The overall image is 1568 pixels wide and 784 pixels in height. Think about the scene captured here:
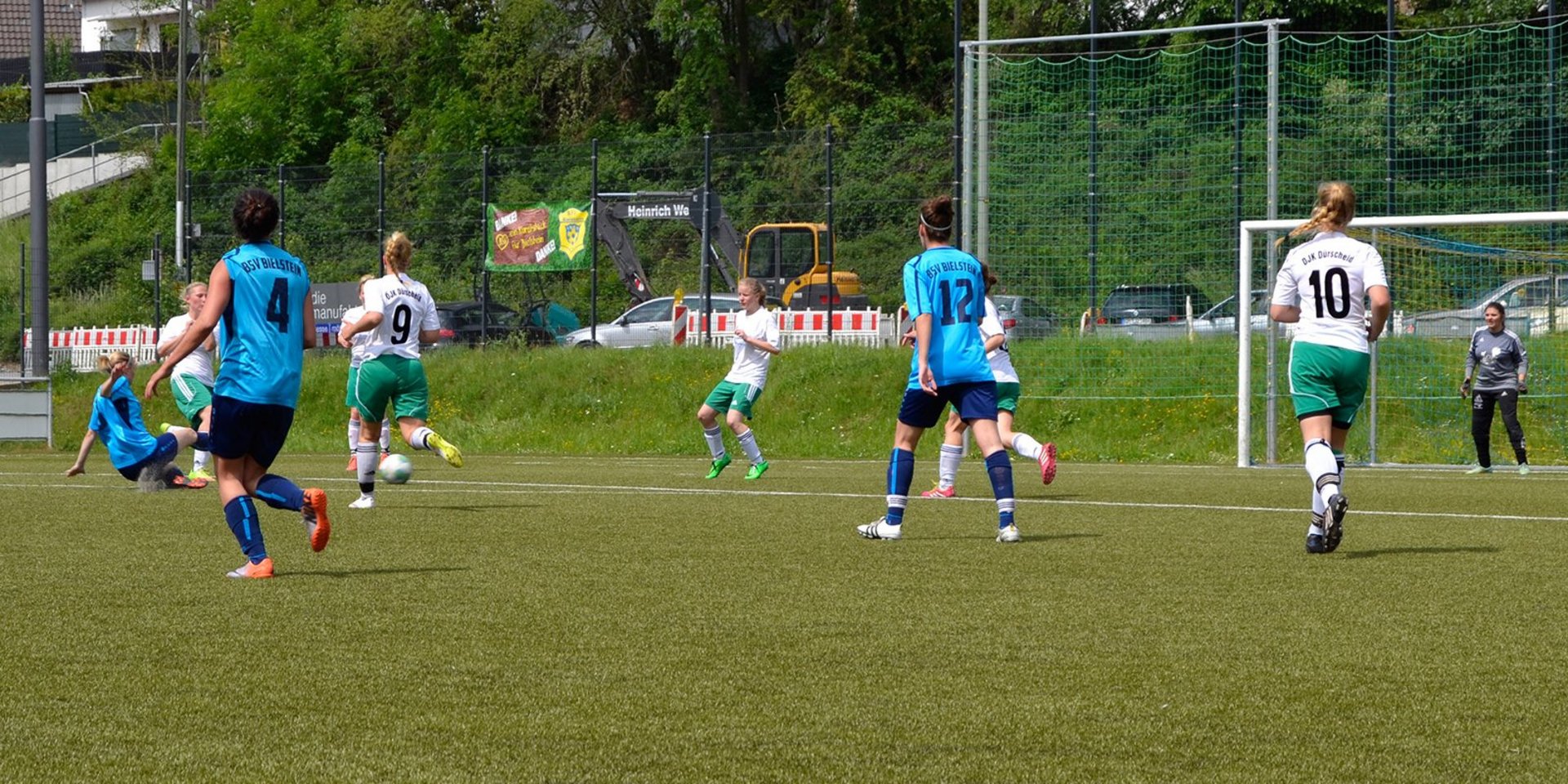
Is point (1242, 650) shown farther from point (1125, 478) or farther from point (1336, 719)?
point (1125, 478)

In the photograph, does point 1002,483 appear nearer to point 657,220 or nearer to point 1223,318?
point 1223,318

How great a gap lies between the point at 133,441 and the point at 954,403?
752 cm

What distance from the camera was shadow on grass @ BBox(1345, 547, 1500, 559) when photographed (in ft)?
28.8

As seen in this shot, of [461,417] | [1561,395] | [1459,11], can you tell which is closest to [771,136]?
[461,417]

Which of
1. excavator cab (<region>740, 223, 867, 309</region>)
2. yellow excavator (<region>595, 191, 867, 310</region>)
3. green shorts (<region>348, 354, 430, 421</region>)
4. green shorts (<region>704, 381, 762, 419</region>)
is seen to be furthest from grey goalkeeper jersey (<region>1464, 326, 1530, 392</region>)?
yellow excavator (<region>595, 191, 867, 310</region>)

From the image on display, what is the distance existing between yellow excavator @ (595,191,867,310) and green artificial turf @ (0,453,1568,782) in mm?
17879

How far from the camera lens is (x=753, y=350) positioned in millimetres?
16703

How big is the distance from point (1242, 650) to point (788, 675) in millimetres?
1409

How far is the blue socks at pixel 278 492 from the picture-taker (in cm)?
804

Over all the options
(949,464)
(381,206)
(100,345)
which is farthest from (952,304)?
(100,345)

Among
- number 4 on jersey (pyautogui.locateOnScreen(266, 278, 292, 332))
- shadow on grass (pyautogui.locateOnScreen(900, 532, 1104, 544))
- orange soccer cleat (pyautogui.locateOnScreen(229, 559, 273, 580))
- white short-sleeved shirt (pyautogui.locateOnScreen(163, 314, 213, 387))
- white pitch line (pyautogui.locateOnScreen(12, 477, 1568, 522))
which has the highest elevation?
number 4 on jersey (pyautogui.locateOnScreen(266, 278, 292, 332))

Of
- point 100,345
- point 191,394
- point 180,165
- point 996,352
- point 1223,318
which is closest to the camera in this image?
point 996,352

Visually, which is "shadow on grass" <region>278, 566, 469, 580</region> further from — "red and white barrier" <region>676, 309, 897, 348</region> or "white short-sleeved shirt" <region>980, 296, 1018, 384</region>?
"red and white barrier" <region>676, 309, 897, 348</region>

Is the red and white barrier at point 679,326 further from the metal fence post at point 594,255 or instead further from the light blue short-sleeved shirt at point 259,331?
the light blue short-sleeved shirt at point 259,331
